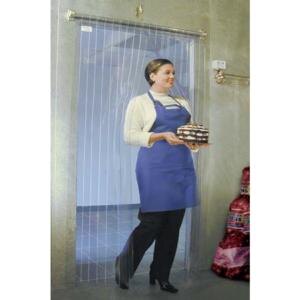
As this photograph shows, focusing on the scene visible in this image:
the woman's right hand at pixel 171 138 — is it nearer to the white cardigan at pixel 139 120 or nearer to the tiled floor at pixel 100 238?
the white cardigan at pixel 139 120

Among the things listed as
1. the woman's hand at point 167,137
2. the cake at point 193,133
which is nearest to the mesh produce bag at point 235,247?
the cake at point 193,133

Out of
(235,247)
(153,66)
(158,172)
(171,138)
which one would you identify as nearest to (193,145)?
(171,138)

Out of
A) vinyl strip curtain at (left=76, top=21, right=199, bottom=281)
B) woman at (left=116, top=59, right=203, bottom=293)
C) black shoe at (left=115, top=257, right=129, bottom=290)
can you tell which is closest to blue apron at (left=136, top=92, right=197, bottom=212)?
woman at (left=116, top=59, right=203, bottom=293)

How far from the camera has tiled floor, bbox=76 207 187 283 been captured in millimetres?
2896

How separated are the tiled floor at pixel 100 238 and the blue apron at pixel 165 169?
0.21 metres

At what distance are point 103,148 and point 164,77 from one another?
2.27 feet

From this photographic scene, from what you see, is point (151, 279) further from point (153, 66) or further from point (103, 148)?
point (153, 66)

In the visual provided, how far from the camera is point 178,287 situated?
326 cm

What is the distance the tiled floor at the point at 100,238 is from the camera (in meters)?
2.90

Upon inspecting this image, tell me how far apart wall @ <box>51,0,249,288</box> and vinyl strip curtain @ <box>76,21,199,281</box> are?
0.11m
